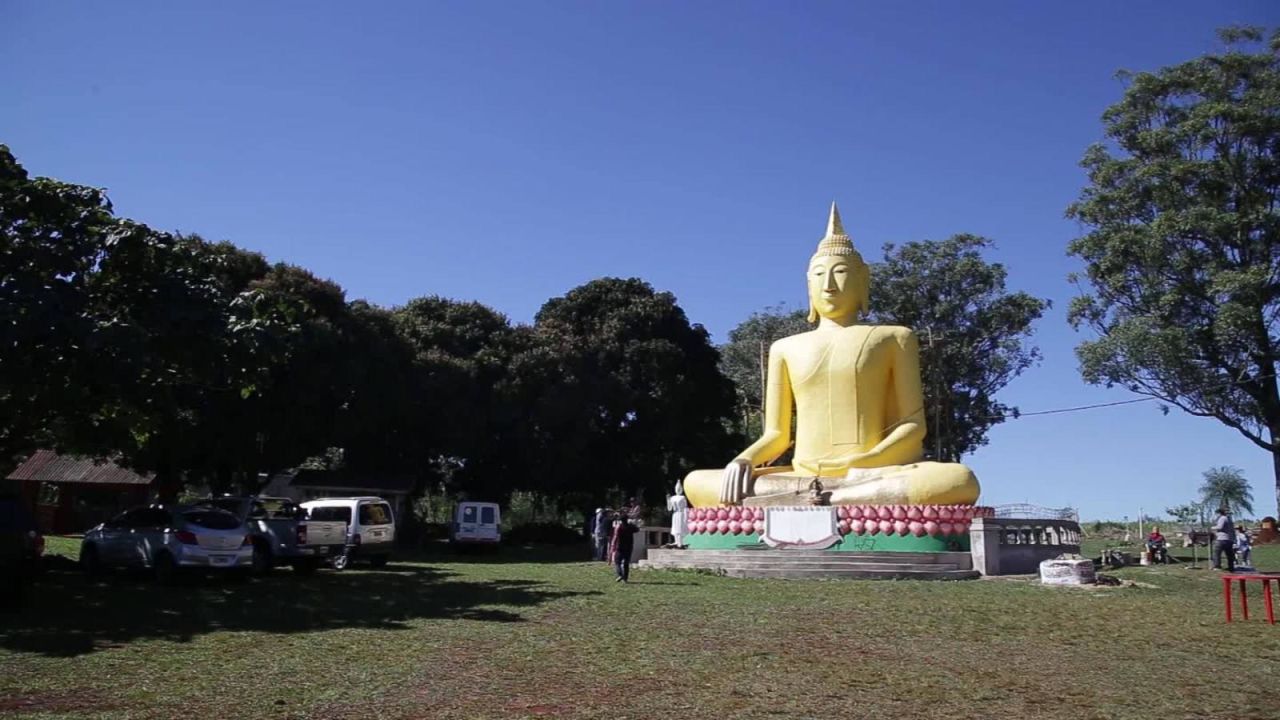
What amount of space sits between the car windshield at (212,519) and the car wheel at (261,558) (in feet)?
6.91

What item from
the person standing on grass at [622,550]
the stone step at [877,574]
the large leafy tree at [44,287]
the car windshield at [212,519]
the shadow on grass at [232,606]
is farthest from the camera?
the stone step at [877,574]

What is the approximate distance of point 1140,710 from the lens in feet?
25.5

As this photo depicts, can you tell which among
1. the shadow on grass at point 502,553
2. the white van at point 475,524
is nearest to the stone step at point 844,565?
the shadow on grass at point 502,553

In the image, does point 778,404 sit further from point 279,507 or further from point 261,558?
point 261,558

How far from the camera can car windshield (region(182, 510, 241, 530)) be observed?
1711cm

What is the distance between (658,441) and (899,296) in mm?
11389

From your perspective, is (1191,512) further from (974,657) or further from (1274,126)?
(974,657)

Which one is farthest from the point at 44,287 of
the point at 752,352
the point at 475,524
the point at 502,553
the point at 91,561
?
the point at 752,352

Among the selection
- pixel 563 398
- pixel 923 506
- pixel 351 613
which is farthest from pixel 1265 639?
pixel 563 398

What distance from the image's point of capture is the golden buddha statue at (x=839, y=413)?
863 inches

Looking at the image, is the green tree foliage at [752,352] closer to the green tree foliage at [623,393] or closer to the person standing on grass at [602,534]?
the green tree foliage at [623,393]

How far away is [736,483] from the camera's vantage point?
23062mm

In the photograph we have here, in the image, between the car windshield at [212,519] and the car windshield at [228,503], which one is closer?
the car windshield at [212,519]

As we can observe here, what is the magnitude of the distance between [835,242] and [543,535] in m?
19.0
